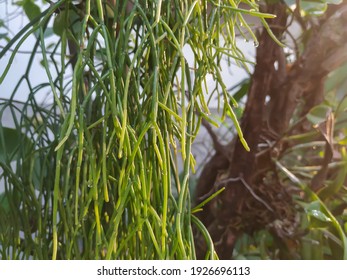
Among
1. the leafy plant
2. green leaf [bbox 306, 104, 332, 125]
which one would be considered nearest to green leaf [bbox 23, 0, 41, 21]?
the leafy plant

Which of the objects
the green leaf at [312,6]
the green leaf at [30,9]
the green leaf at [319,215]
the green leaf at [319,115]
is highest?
the green leaf at [30,9]

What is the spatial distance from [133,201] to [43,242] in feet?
0.39

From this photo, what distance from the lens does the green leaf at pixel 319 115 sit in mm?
669

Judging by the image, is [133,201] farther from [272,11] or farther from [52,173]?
[272,11]

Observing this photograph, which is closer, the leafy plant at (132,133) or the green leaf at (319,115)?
the leafy plant at (132,133)

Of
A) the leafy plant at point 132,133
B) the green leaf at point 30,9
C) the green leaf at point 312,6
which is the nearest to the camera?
the leafy plant at point 132,133

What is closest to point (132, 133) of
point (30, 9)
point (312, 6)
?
point (312, 6)

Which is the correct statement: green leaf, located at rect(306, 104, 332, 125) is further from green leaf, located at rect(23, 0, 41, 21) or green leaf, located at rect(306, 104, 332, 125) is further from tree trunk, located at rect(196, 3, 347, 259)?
green leaf, located at rect(23, 0, 41, 21)

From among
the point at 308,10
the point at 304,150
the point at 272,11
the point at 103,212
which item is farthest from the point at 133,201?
the point at 304,150

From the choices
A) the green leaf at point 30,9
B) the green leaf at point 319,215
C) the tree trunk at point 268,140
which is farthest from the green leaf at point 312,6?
the green leaf at point 30,9

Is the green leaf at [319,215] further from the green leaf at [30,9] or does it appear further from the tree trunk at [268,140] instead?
the green leaf at [30,9]

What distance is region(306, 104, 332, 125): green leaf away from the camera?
67 centimetres

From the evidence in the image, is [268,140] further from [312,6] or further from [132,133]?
[132,133]
